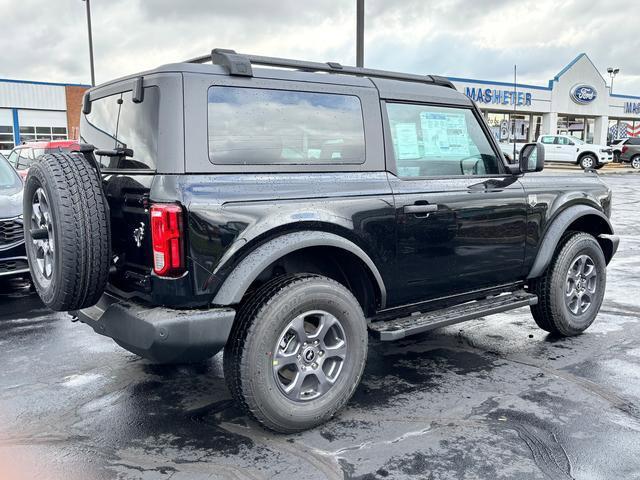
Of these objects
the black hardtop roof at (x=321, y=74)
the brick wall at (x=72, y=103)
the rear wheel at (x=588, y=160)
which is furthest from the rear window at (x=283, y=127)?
the brick wall at (x=72, y=103)

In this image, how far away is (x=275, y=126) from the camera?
3.39 m

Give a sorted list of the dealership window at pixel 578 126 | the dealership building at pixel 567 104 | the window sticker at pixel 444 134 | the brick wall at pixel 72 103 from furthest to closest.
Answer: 1. the dealership window at pixel 578 126
2. the brick wall at pixel 72 103
3. the dealership building at pixel 567 104
4. the window sticker at pixel 444 134

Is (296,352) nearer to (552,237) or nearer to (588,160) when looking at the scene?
(552,237)

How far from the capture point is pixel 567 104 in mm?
41094

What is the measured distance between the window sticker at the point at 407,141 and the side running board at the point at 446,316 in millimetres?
1082

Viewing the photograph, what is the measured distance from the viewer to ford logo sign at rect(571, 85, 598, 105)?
4094cm

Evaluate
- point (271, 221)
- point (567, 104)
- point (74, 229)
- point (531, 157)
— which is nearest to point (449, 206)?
point (531, 157)

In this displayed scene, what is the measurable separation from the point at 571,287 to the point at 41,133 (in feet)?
141

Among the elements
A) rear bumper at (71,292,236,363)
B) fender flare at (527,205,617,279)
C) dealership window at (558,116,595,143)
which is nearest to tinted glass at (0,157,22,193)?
rear bumper at (71,292,236,363)

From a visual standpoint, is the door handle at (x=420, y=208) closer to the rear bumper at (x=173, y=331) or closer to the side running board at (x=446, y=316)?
the side running board at (x=446, y=316)

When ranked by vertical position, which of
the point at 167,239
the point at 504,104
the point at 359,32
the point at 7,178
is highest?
the point at 504,104

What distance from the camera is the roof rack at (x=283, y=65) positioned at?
327 cm

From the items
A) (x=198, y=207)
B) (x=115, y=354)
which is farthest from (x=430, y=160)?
(x=115, y=354)

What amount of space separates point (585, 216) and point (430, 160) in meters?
1.85
